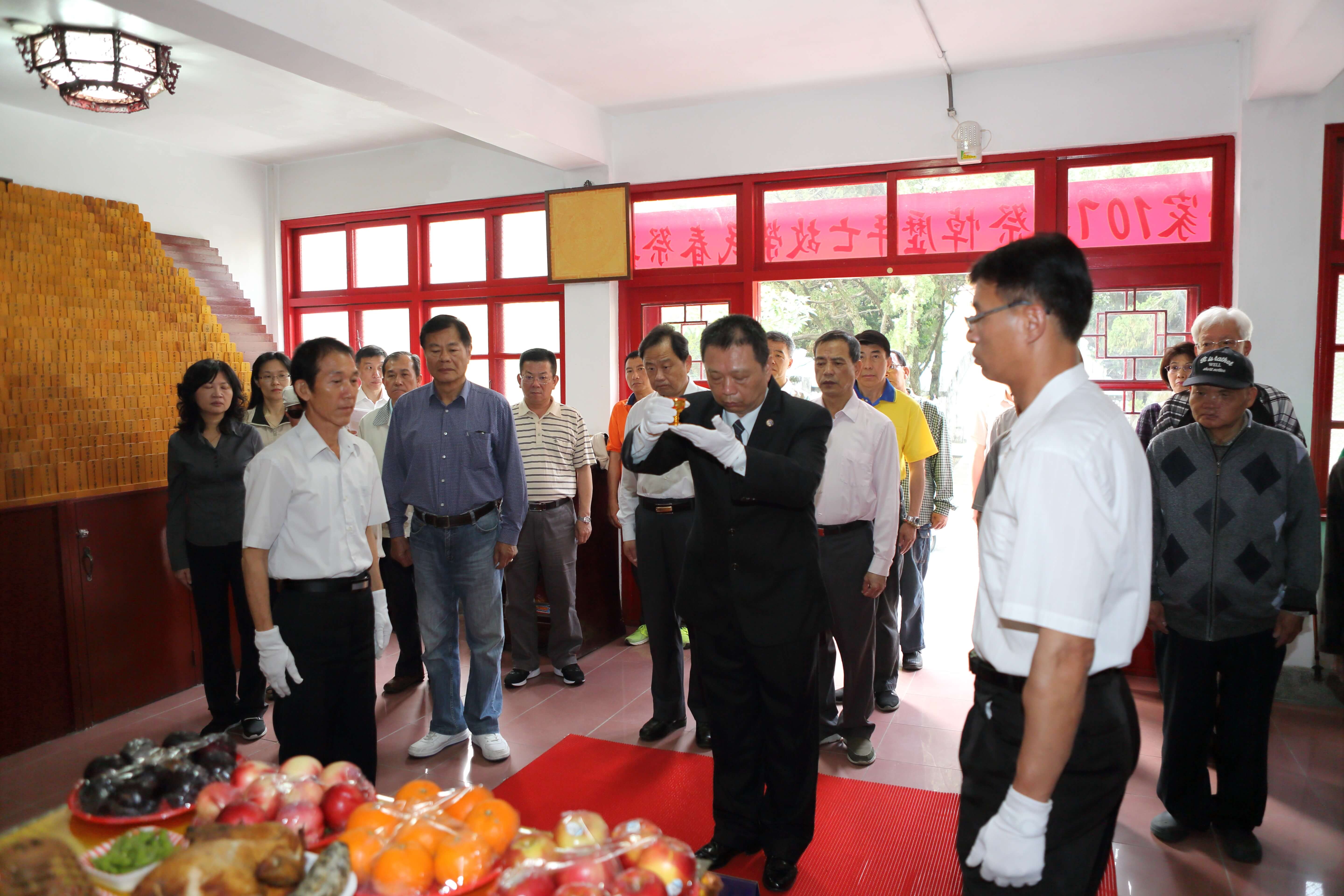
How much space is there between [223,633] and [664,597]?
191cm

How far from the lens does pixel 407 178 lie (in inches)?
248

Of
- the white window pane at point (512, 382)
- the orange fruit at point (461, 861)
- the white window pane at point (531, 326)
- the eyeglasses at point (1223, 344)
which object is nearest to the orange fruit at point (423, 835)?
the orange fruit at point (461, 861)

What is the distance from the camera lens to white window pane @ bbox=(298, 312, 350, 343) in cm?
677

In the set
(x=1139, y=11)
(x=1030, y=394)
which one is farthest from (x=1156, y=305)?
(x=1030, y=394)

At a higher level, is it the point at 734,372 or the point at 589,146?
the point at 589,146

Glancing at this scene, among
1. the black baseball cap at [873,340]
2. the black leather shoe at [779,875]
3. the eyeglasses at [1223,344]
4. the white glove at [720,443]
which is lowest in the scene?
the black leather shoe at [779,875]

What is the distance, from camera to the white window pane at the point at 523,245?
5.95 metres

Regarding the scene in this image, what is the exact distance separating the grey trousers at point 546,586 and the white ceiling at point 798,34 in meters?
2.44

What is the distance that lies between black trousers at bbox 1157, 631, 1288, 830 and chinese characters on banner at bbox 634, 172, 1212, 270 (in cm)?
272

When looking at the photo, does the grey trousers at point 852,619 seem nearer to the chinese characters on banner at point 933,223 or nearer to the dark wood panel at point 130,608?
the chinese characters on banner at point 933,223

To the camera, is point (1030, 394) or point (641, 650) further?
point (641, 650)

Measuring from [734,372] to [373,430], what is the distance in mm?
2532

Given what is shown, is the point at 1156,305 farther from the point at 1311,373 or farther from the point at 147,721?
the point at 147,721

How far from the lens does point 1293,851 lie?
2.50 metres
